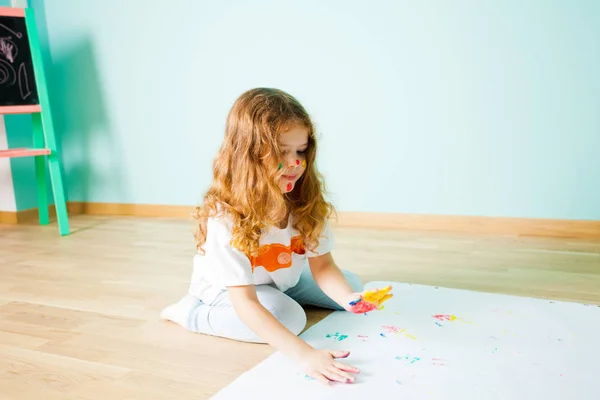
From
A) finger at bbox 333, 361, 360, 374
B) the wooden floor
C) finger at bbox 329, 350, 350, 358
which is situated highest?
finger at bbox 329, 350, 350, 358

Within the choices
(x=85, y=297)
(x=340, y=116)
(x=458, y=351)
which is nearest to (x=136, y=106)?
(x=340, y=116)

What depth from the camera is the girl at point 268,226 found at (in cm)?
103

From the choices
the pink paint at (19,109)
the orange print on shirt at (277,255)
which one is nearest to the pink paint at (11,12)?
the pink paint at (19,109)

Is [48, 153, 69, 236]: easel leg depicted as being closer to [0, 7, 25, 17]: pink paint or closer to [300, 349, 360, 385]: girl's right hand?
[0, 7, 25, 17]: pink paint

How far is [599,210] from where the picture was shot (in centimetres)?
198

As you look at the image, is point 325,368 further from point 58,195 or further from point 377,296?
point 58,195

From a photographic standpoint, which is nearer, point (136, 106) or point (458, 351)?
point (458, 351)

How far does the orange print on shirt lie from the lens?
46.1 inches

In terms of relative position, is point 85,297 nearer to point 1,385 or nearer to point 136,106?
point 1,385

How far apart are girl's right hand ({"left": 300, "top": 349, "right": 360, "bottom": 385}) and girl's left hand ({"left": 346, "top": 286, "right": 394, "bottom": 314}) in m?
0.13

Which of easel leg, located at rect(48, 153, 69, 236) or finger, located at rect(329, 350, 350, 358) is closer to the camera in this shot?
finger, located at rect(329, 350, 350, 358)

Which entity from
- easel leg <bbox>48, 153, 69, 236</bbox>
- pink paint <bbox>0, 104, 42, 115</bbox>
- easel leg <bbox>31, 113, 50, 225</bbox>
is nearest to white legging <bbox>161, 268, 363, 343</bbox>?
easel leg <bbox>48, 153, 69, 236</bbox>

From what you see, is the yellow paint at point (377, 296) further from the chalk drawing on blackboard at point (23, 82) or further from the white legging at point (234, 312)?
the chalk drawing on blackboard at point (23, 82)

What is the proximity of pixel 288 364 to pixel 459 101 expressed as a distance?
1.44 metres
